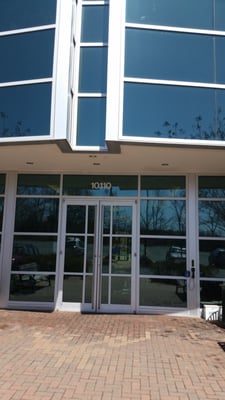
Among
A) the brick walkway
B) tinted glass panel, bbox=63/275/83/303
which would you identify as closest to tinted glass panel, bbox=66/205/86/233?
tinted glass panel, bbox=63/275/83/303

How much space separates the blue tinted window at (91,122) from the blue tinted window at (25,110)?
2.86 ft

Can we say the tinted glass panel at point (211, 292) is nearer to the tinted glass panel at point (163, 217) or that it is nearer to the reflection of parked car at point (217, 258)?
the reflection of parked car at point (217, 258)

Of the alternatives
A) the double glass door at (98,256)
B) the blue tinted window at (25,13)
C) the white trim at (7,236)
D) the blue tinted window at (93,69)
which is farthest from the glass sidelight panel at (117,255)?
the blue tinted window at (25,13)

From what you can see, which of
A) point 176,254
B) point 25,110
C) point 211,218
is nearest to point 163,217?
point 176,254

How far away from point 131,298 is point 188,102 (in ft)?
15.9

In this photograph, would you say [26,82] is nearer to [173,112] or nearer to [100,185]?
[173,112]

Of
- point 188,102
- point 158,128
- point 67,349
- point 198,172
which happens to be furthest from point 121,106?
point 67,349

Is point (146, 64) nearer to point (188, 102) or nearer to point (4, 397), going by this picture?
point (188, 102)

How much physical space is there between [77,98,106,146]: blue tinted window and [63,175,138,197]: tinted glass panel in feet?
6.91

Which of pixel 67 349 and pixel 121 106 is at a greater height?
pixel 121 106

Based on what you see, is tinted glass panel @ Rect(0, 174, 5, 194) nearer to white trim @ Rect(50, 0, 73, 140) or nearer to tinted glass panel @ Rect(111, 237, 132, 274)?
tinted glass panel @ Rect(111, 237, 132, 274)

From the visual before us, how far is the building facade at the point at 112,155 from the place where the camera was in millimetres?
7582

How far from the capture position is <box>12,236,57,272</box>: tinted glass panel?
987cm

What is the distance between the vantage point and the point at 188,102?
7645 mm
